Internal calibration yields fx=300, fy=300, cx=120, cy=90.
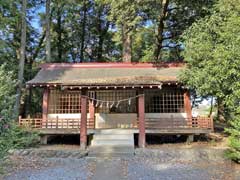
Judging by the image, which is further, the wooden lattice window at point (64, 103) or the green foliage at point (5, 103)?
the wooden lattice window at point (64, 103)

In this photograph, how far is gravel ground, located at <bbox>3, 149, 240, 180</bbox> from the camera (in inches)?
336

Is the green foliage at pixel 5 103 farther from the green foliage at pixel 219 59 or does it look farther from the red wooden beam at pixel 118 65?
the red wooden beam at pixel 118 65

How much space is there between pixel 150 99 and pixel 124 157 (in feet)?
18.0

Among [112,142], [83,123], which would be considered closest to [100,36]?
[83,123]

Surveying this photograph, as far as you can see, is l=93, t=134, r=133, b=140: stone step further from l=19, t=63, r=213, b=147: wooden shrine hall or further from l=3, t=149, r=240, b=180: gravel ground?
l=3, t=149, r=240, b=180: gravel ground

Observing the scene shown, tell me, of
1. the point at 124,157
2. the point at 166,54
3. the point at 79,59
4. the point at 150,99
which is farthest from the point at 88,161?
the point at 79,59

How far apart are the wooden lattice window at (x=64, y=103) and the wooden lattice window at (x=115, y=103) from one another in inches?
47.0

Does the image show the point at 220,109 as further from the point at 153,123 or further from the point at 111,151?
the point at 111,151

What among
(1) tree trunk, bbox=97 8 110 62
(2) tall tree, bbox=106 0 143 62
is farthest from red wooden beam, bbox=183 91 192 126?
(1) tree trunk, bbox=97 8 110 62

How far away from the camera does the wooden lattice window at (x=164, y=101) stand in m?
15.9

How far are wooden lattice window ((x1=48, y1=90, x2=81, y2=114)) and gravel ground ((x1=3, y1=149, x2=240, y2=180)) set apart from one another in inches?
208

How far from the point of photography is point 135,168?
9.59m

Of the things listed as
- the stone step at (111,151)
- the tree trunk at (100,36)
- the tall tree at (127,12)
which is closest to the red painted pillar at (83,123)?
the stone step at (111,151)

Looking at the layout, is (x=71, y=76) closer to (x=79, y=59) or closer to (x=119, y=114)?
(x=119, y=114)
